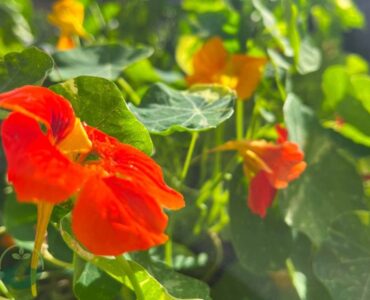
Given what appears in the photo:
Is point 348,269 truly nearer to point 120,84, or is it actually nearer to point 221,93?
point 221,93

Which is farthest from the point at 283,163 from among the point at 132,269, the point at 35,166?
the point at 35,166

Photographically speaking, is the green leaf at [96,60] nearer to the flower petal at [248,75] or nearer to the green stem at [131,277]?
the flower petal at [248,75]

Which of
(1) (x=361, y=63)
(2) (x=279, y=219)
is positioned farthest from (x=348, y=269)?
(1) (x=361, y=63)

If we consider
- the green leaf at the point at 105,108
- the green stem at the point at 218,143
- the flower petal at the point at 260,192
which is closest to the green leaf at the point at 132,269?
the green leaf at the point at 105,108

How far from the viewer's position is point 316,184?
0.86m

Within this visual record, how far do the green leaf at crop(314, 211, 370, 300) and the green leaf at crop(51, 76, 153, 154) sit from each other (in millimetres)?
238

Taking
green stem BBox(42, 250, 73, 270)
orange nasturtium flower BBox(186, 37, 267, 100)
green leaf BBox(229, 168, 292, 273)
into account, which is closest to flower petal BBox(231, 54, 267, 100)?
orange nasturtium flower BBox(186, 37, 267, 100)

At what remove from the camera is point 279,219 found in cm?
84

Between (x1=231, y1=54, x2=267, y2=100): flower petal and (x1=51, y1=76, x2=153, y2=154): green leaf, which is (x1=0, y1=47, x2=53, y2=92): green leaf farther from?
(x1=231, y1=54, x2=267, y2=100): flower petal

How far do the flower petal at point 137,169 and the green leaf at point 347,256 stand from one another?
26 centimetres

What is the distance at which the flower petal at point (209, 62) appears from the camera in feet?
2.93

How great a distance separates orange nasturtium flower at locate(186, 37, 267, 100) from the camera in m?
0.88

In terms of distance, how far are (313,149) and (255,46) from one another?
0.21 m

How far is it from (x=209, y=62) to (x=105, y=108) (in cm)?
32
